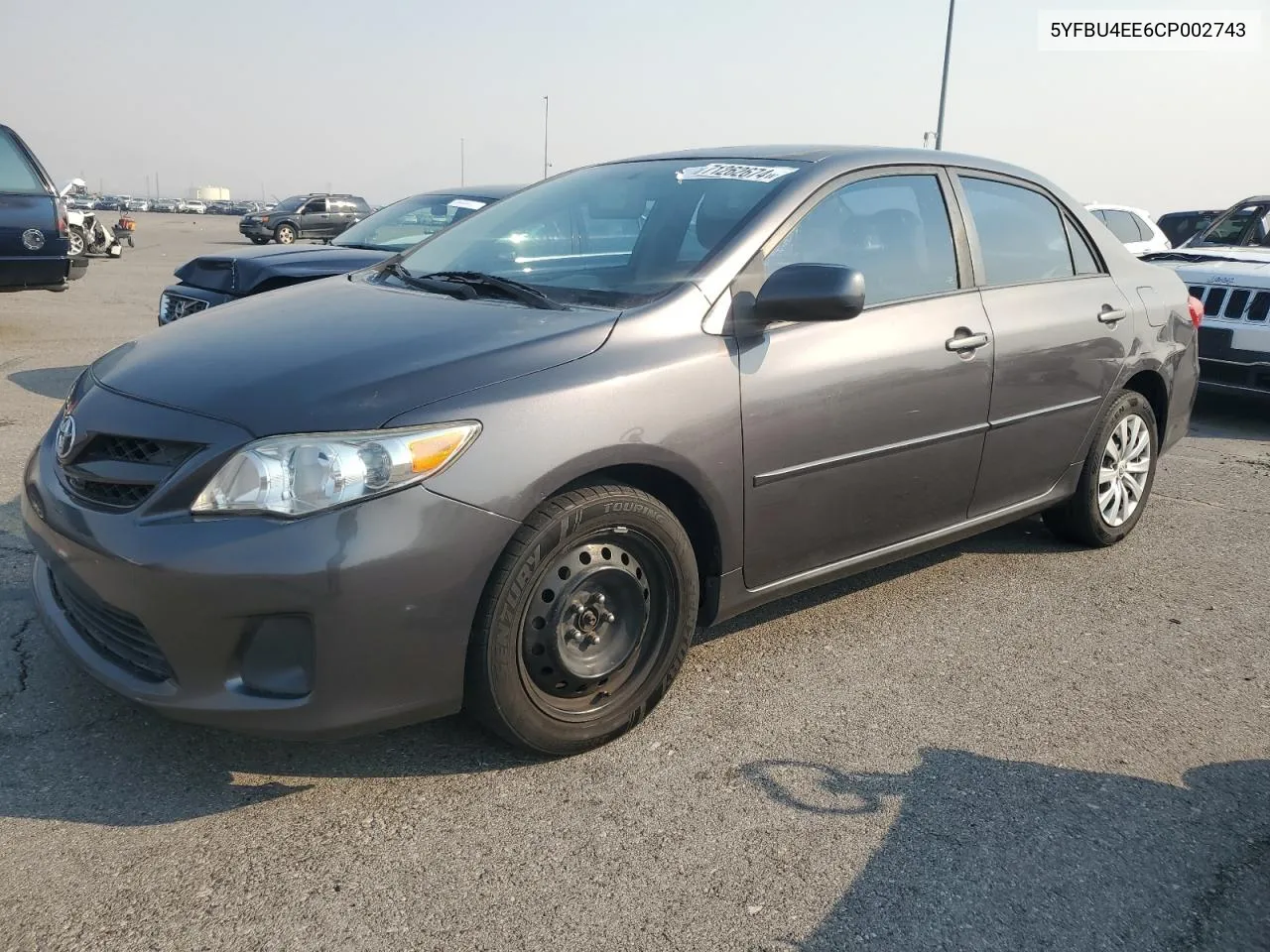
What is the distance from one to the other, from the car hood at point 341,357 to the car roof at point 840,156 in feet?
3.69

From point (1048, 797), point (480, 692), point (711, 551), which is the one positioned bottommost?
point (1048, 797)

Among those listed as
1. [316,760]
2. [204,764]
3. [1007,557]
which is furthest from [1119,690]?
[204,764]

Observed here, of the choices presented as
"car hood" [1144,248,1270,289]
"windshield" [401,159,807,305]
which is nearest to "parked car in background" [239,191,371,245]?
"car hood" [1144,248,1270,289]

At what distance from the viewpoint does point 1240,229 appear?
9.35 metres

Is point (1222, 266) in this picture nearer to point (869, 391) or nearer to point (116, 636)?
point (869, 391)

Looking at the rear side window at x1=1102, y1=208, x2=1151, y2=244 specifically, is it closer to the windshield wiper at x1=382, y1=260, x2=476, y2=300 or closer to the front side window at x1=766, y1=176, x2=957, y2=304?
the front side window at x1=766, y1=176, x2=957, y2=304

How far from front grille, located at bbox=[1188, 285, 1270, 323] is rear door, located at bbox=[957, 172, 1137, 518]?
388 cm

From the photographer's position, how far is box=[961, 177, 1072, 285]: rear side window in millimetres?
4086

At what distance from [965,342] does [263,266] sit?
179 inches

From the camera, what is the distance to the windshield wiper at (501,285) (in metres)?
A: 3.19

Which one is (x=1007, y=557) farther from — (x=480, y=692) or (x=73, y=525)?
(x=73, y=525)

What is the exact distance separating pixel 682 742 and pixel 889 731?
2.00ft

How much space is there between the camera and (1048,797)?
2.84 m

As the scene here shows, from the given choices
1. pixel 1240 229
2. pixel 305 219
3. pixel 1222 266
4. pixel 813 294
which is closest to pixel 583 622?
pixel 813 294
